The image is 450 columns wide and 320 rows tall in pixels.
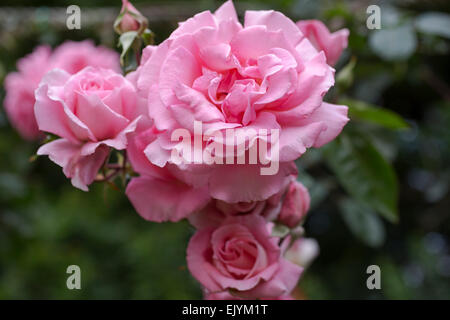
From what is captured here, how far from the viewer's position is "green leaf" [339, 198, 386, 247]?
2.54 feet

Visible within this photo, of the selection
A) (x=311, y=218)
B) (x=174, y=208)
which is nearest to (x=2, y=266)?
(x=311, y=218)

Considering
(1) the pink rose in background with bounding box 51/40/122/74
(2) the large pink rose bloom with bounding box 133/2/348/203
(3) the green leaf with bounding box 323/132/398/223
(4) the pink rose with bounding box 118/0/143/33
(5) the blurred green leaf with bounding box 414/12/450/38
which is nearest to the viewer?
(2) the large pink rose bloom with bounding box 133/2/348/203

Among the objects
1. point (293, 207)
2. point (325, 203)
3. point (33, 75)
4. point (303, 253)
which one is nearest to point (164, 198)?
point (293, 207)

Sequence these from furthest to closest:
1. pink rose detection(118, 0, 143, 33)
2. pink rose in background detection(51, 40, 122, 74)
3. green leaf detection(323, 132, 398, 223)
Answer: pink rose in background detection(51, 40, 122, 74)
green leaf detection(323, 132, 398, 223)
pink rose detection(118, 0, 143, 33)

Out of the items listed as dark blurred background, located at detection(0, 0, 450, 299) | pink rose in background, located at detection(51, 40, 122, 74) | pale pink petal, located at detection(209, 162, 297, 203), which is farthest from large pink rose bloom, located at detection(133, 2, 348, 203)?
pink rose in background, located at detection(51, 40, 122, 74)

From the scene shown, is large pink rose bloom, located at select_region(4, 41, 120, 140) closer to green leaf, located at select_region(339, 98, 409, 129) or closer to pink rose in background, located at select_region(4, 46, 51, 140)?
pink rose in background, located at select_region(4, 46, 51, 140)

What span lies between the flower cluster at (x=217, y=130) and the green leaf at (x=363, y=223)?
36 cm

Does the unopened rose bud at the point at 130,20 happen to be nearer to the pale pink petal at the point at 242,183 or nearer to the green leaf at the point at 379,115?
the pale pink petal at the point at 242,183

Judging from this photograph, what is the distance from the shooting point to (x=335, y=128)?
38 cm

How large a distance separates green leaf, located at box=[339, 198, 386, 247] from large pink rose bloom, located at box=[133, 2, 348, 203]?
0.44 m

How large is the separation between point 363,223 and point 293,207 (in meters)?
0.39

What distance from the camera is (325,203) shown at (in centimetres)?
111

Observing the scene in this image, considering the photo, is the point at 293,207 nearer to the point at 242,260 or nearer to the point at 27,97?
the point at 242,260

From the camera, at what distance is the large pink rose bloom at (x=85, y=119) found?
39 centimetres
